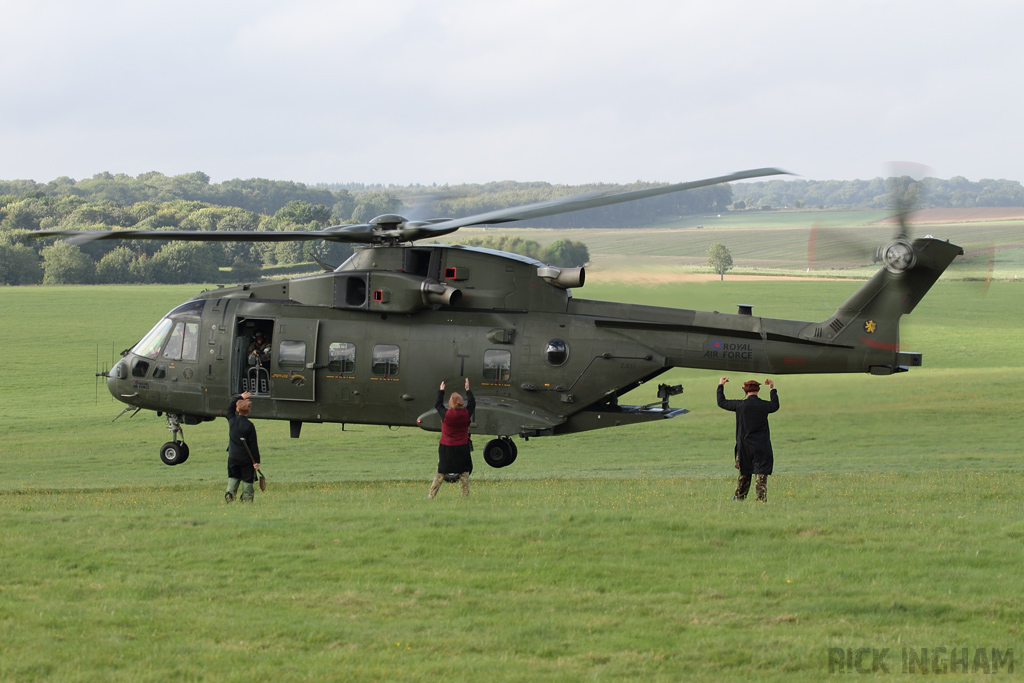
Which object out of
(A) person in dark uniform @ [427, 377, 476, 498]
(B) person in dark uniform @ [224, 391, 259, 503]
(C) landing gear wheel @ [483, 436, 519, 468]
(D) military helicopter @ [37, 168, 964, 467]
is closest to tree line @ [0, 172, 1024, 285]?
(D) military helicopter @ [37, 168, 964, 467]

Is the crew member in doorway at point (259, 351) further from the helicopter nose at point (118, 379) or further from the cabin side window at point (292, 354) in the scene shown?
the helicopter nose at point (118, 379)

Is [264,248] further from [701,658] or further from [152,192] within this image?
[152,192]

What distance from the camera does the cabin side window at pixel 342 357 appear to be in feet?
69.3

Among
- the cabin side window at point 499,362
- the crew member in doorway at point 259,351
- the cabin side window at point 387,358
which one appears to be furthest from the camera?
the crew member in doorway at point 259,351

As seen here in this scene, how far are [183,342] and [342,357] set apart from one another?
374cm

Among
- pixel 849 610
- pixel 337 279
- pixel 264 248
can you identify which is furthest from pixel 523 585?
pixel 264 248

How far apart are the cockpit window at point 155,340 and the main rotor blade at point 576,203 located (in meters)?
6.59

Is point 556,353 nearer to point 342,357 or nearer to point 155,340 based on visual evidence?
point 342,357

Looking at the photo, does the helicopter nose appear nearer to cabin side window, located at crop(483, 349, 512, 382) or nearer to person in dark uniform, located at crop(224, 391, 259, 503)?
person in dark uniform, located at crop(224, 391, 259, 503)

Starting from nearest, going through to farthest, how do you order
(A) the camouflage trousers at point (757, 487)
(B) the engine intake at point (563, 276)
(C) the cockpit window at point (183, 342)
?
(A) the camouflage trousers at point (757, 487)
(B) the engine intake at point (563, 276)
(C) the cockpit window at point (183, 342)

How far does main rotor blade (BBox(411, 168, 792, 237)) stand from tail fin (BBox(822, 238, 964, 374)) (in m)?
4.90

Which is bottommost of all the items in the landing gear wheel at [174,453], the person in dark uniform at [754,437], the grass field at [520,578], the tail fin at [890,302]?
the landing gear wheel at [174,453]

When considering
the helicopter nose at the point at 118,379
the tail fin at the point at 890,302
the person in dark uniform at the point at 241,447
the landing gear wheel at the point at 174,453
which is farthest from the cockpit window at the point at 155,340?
the tail fin at the point at 890,302

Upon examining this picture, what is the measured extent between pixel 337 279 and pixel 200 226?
52877 mm
